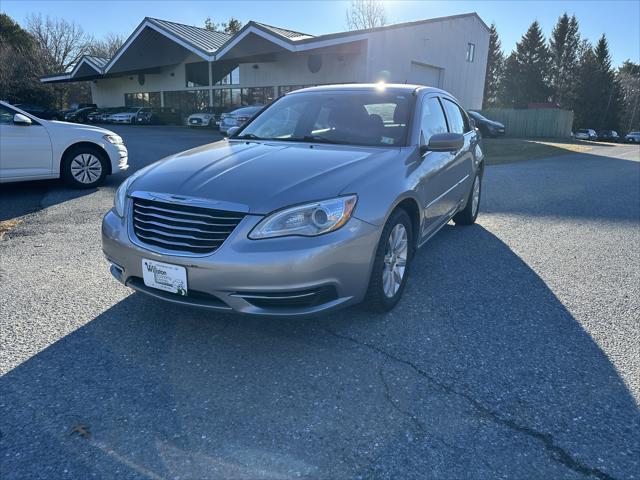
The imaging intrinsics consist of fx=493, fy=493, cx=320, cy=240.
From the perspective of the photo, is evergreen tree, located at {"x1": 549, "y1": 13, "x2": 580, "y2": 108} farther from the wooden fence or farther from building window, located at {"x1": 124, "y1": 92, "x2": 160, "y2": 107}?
building window, located at {"x1": 124, "y1": 92, "x2": 160, "y2": 107}

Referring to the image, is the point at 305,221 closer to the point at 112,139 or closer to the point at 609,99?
the point at 112,139

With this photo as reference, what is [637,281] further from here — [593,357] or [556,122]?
[556,122]

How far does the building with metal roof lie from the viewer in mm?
21891

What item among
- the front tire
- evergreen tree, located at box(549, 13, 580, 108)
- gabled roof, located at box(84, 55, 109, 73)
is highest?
evergreen tree, located at box(549, 13, 580, 108)

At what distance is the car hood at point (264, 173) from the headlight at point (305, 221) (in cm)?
6

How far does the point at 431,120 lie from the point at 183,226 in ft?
8.49

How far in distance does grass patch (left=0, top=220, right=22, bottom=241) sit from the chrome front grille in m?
3.32

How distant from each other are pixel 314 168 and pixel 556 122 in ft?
114

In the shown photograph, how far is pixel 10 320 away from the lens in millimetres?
3387

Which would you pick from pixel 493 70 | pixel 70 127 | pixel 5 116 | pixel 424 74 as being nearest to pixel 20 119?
pixel 5 116

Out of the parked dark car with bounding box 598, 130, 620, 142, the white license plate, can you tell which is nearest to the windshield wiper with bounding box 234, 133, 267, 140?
the white license plate

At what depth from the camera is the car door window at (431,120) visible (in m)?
4.17

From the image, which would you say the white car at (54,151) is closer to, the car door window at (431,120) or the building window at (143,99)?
the car door window at (431,120)

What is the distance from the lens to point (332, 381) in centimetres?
275
